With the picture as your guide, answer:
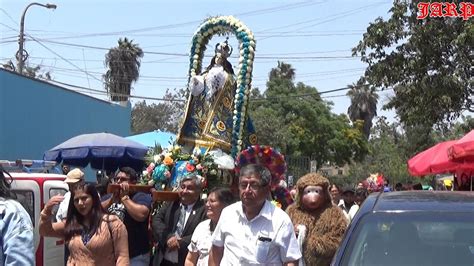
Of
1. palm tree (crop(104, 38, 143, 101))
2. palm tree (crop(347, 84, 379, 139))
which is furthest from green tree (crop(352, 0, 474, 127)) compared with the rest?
palm tree (crop(347, 84, 379, 139))

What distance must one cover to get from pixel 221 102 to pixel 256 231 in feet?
16.8

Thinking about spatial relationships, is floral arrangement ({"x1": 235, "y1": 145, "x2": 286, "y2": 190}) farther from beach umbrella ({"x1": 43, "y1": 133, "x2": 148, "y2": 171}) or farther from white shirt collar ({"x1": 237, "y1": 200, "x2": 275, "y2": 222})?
beach umbrella ({"x1": 43, "y1": 133, "x2": 148, "y2": 171})

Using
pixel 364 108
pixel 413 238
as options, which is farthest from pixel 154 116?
pixel 413 238

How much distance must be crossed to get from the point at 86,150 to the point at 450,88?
7125mm

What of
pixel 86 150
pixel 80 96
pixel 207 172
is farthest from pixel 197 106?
pixel 80 96

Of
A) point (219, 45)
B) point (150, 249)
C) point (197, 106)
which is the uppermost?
point (219, 45)

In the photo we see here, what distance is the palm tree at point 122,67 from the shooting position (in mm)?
44688

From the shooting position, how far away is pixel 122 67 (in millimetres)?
45562

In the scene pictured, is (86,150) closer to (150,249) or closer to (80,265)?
(150,249)

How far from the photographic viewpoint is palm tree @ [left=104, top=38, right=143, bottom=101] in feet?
147

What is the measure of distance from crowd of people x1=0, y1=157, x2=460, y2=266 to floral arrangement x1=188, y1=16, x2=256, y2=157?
246 cm

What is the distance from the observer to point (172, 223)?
691 cm

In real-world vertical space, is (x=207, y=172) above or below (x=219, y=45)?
below

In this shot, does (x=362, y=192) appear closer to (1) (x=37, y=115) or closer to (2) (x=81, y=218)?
(2) (x=81, y=218)
